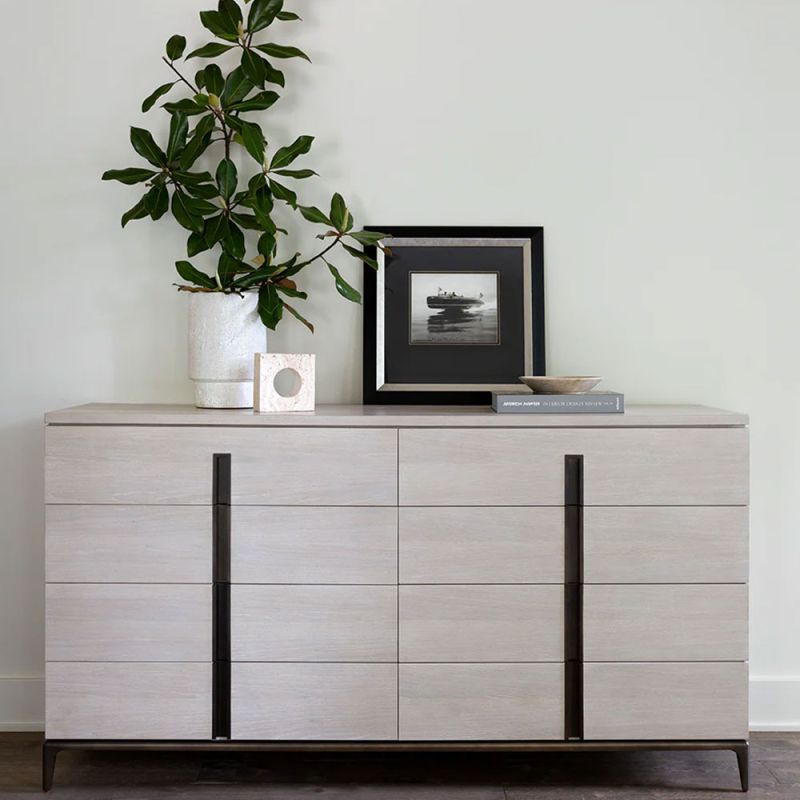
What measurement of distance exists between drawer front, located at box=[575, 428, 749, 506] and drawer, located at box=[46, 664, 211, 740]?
3.44ft

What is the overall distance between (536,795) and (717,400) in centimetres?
119

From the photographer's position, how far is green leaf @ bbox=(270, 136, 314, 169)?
226cm

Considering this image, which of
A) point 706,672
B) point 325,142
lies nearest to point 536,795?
point 706,672

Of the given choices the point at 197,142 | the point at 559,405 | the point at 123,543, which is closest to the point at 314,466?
the point at 123,543

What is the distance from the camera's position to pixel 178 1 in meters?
2.40

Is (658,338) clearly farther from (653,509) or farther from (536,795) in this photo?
(536,795)

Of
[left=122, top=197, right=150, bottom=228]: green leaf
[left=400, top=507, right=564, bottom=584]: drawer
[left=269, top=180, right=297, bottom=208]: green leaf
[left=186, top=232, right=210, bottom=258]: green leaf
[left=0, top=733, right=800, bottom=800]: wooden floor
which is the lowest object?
[left=0, top=733, right=800, bottom=800]: wooden floor

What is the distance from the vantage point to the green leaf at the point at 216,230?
230 centimetres

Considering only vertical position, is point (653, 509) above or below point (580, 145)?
below

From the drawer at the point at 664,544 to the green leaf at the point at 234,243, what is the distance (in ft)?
3.71

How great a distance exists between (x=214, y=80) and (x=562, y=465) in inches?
53.9

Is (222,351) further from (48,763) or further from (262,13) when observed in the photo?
(48,763)

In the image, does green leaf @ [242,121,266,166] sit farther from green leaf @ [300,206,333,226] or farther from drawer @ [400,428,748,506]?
drawer @ [400,428,748,506]

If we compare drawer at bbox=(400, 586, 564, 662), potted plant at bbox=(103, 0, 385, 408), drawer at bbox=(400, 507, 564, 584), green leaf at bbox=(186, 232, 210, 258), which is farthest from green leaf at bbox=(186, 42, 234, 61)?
drawer at bbox=(400, 586, 564, 662)
